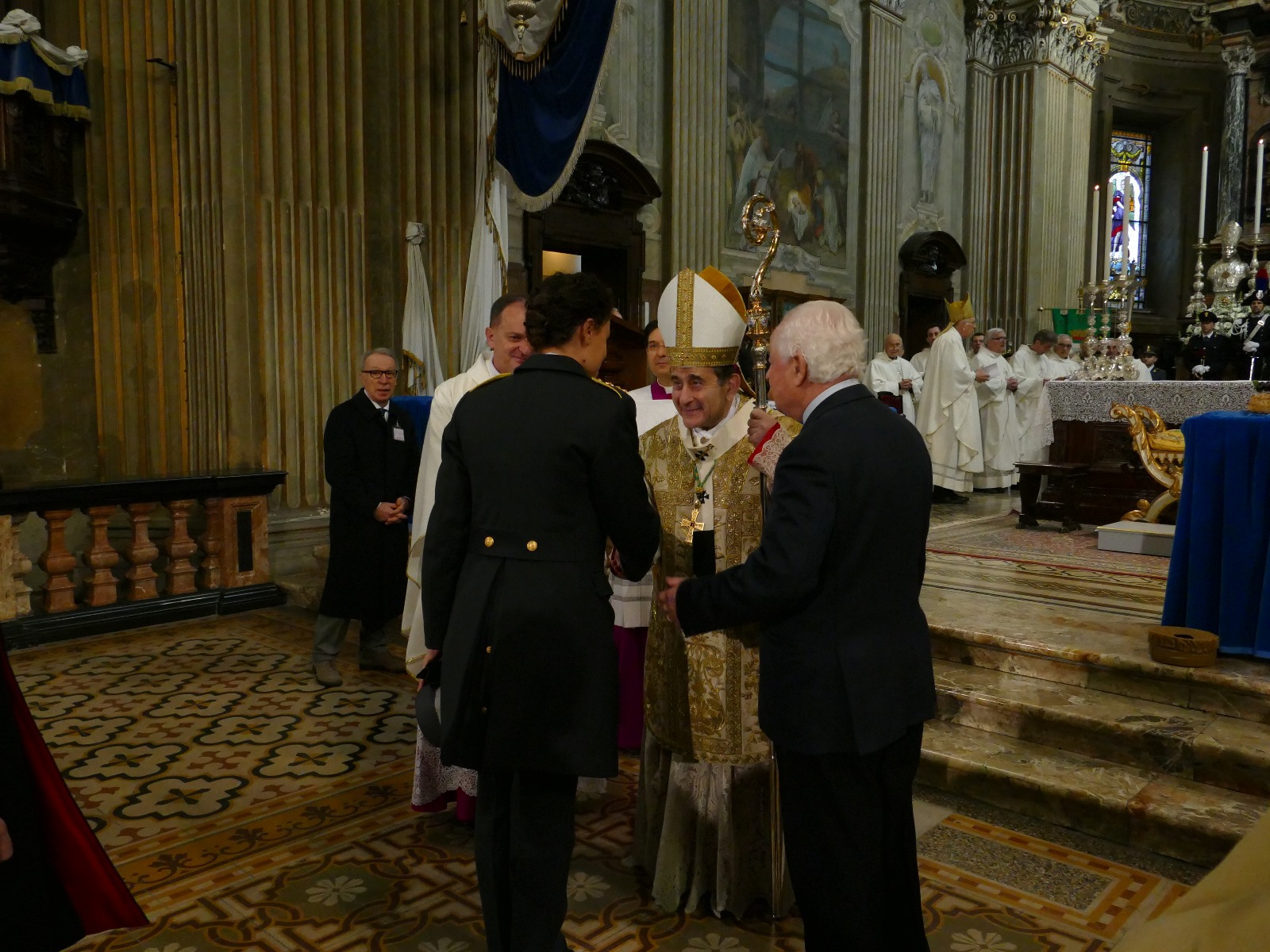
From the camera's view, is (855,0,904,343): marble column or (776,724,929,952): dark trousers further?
(855,0,904,343): marble column

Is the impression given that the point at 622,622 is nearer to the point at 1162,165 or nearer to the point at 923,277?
the point at 923,277

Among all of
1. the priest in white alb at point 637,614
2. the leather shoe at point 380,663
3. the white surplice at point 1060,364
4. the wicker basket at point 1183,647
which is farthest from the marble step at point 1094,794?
the white surplice at point 1060,364

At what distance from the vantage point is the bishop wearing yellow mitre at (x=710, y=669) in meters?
2.53

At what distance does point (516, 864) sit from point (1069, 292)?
16922 millimetres

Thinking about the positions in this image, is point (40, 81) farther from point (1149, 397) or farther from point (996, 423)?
point (996, 423)

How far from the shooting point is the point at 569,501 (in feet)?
6.65

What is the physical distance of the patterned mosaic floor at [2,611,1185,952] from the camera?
248cm

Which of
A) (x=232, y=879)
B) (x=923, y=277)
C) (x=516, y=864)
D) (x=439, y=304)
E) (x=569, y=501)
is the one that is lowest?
(x=232, y=879)

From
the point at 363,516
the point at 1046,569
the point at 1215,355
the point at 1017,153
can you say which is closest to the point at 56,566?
the point at 363,516

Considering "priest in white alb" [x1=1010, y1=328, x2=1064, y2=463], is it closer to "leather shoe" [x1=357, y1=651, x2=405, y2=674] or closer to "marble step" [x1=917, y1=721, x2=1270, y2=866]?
"marble step" [x1=917, y1=721, x2=1270, y2=866]

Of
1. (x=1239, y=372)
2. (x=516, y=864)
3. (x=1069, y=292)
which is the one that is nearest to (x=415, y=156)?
(x=516, y=864)

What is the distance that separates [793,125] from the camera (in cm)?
1148

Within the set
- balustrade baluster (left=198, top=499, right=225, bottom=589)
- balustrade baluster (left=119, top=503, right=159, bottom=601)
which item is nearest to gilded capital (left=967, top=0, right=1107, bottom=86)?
balustrade baluster (left=198, top=499, right=225, bottom=589)

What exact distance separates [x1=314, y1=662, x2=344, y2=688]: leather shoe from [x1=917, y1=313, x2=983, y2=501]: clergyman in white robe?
6634mm
